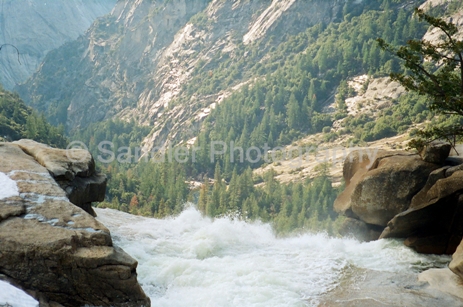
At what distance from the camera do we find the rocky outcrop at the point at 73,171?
86.6 ft

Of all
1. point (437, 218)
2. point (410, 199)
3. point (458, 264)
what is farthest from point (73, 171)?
point (437, 218)

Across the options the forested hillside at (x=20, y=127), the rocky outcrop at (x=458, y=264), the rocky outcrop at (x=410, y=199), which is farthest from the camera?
the forested hillside at (x=20, y=127)

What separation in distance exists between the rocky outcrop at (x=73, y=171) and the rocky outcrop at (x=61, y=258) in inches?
306

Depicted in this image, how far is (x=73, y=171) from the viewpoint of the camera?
28.4m

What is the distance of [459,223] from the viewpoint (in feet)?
86.0

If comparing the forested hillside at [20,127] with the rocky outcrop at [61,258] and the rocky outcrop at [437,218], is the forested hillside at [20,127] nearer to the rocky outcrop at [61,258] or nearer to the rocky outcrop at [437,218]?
the rocky outcrop at [61,258]

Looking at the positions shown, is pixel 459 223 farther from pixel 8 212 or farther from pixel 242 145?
pixel 242 145

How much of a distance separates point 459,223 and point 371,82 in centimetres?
17061

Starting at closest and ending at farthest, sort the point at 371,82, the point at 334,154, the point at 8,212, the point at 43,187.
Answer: the point at 8,212, the point at 43,187, the point at 334,154, the point at 371,82

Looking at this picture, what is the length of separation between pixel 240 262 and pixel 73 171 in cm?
1192

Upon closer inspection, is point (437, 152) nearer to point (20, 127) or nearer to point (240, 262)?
point (240, 262)

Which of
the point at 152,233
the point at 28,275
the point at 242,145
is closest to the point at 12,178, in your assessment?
the point at 28,275

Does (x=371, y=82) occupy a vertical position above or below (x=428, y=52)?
above

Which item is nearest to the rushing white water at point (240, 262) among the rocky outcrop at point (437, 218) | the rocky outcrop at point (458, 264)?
the rocky outcrop at point (437, 218)
